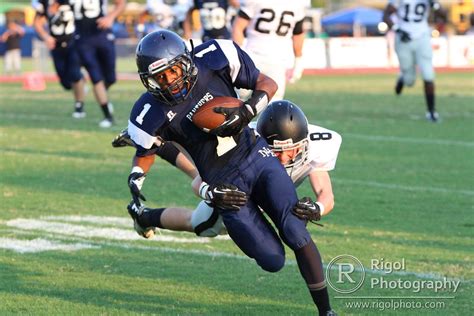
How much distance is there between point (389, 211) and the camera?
7590mm

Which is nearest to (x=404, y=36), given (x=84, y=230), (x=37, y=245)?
(x=84, y=230)

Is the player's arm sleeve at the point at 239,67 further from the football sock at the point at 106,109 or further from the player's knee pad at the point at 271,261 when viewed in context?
the football sock at the point at 106,109

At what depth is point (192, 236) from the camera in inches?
271

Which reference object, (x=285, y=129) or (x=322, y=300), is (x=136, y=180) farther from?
(x=322, y=300)

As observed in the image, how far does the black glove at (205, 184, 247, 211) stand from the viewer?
4.75 metres

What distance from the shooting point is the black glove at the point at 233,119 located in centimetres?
480

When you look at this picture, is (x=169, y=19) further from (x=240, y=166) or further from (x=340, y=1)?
(x=340, y=1)

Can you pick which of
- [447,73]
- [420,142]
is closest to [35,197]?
[420,142]

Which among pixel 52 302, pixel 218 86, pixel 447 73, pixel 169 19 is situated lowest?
pixel 447 73

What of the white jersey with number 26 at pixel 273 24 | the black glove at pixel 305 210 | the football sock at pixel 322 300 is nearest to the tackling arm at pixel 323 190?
the black glove at pixel 305 210

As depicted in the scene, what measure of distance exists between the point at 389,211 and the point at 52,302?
10.4ft

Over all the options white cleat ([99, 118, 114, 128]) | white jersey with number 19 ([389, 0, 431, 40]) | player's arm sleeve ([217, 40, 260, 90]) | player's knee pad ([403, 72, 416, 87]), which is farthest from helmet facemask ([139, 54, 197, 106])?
player's knee pad ([403, 72, 416, 87])

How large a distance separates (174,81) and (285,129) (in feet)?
1.97

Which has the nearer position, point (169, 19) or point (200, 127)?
point (200, 127)
